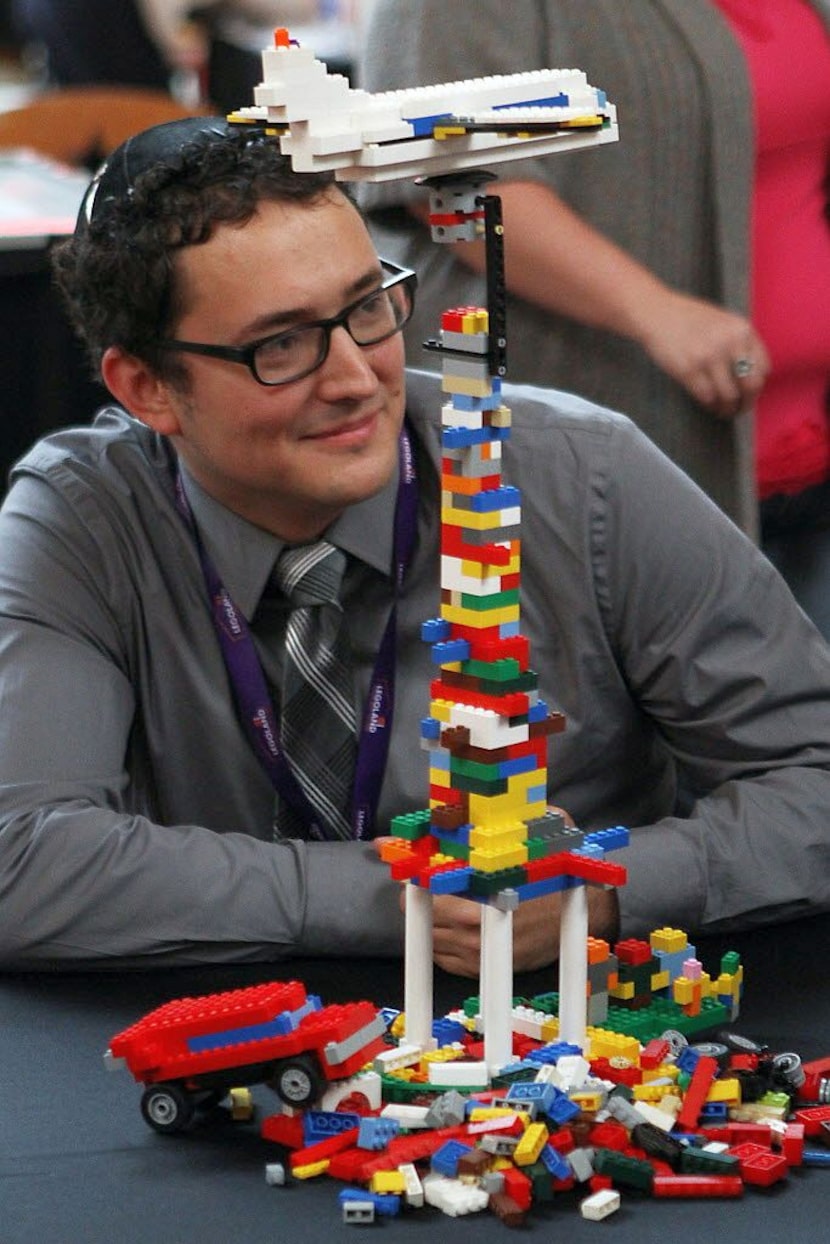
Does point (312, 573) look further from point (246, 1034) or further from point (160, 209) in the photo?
point (246, 1034)

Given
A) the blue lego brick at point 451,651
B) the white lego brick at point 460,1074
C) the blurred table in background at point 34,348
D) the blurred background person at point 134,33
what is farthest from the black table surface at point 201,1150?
the blurred background person at point 134,33

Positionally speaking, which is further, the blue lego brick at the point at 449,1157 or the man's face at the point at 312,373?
the man's face at the point at 312,373

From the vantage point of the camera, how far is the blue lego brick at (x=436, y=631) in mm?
1494

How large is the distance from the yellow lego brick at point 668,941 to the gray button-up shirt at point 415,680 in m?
0.18

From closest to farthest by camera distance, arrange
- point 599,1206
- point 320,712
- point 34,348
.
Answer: point 599,1206 → point 320,712 → point 34,348

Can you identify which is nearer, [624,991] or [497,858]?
[497,858]

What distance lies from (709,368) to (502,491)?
1075 millimetres

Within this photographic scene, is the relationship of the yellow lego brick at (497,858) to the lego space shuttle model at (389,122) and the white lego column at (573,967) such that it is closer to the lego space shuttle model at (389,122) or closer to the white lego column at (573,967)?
the white lego column at (573,967)

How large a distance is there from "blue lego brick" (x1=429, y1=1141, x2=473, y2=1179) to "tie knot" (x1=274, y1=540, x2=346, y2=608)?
71 centimetres

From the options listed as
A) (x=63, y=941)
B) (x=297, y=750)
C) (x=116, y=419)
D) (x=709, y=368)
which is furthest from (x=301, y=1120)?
(x=709, y=368)

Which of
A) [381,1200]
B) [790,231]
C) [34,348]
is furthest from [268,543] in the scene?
[34,348]

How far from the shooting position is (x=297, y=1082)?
1.47m

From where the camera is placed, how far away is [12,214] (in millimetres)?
3982

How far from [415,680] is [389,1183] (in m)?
0.71
